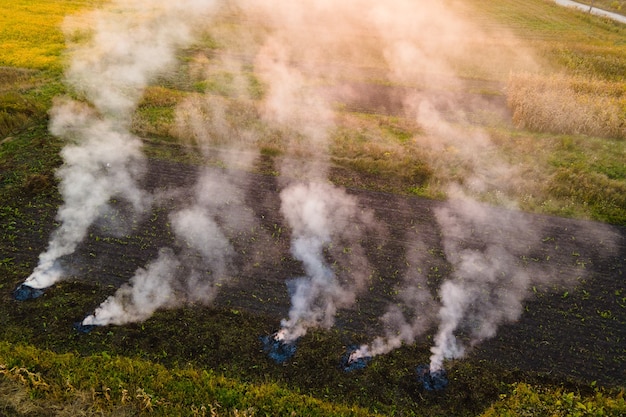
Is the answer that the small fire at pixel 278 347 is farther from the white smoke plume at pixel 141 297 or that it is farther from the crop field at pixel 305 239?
the white smoke plume at pixel 141 297

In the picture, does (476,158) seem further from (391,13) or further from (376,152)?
(391,13)

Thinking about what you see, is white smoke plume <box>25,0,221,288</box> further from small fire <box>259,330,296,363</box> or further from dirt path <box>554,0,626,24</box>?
dirt path <box>554,0,626,24</box>

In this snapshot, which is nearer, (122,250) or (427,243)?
(122,250)

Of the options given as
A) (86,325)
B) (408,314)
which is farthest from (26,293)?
(408,314)

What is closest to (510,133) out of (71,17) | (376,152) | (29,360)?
(376,152)

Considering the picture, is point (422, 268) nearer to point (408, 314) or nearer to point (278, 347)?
point (408, 314)

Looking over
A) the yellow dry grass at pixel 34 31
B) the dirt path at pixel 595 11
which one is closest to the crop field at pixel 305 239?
the yellow dry grass at pixel 34 31
